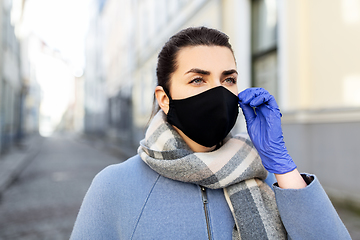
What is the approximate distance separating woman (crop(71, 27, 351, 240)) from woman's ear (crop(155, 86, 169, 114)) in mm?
40

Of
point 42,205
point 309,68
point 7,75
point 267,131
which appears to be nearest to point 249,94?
point 267,131

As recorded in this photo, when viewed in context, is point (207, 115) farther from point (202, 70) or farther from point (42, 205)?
point (42, 205)

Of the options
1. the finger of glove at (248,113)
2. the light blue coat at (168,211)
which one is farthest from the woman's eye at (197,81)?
the light blue coat at (168,211)

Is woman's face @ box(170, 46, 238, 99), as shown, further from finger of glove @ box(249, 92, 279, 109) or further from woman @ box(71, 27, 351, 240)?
finger of glove @ box(249, 92, 279, 109)

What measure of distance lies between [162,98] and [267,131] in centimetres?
56

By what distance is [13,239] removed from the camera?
3793 millimetres

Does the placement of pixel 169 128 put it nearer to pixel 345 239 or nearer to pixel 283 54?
pixel 345 239

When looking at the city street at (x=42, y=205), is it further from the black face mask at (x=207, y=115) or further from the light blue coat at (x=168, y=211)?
the black face mask at (x=207, y=115)

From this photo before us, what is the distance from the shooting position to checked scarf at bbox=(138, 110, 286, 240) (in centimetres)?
128

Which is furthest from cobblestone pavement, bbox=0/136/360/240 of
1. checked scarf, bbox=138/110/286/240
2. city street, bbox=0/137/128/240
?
checked scarf, bbox=138/110/286/240

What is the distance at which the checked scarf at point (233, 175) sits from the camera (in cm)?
128

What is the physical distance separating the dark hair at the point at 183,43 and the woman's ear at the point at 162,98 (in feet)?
0.10

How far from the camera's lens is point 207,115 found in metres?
1.49

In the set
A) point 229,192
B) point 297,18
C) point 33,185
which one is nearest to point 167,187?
point 229,192
